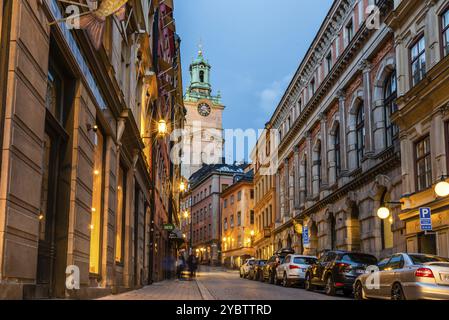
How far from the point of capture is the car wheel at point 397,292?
14802 mm

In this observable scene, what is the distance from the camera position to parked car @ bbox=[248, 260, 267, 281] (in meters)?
41.6

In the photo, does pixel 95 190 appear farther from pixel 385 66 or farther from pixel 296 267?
pixel 385 66

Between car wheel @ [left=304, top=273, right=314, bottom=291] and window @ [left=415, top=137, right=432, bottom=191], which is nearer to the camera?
→ window @ [left=415, top=137, right=432, bottom=191]

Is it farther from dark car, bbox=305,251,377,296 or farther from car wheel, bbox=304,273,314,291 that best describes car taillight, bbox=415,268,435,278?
car wheel, bbox=304,273,314,291

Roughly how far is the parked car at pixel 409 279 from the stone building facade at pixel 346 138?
10.4 m

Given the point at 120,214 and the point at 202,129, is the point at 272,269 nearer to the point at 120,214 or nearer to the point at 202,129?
the point at 120,214

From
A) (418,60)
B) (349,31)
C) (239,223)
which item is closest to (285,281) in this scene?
(418,60)

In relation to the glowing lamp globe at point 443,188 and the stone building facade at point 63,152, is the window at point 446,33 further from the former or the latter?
the stone building facade at point 63,152

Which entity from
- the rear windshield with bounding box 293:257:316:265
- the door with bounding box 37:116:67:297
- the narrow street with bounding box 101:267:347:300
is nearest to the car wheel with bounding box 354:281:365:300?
the narrow street with bounding box 101:267:347:300

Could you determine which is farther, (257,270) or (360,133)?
(257,270)

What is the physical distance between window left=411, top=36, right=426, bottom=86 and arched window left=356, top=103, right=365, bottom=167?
908 cm

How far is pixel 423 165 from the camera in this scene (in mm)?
24750

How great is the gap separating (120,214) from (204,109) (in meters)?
105
